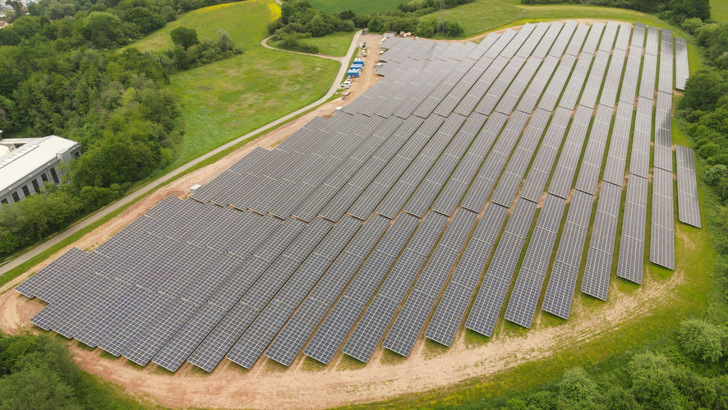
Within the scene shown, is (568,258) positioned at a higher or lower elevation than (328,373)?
higher

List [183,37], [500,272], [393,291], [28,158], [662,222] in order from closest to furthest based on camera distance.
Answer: [393,291], [500,272], [662,222], [28,158], [183,37]

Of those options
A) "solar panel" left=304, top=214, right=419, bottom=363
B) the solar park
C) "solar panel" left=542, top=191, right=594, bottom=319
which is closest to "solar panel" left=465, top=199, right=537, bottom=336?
the solar park

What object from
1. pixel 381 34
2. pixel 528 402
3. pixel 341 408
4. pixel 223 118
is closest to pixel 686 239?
pixel 528 402

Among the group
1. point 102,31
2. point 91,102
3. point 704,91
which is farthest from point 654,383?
point 102,31

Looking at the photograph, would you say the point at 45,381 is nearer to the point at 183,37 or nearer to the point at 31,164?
the point at 31,164

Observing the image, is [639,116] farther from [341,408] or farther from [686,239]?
[341,408]

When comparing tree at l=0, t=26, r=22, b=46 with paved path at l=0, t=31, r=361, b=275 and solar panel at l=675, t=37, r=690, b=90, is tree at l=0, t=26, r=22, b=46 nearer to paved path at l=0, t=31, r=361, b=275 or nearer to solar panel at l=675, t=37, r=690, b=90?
paved path at l=0, t=31, r=361, b=275

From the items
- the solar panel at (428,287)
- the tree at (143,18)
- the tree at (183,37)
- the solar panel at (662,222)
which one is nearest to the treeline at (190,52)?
the tree at (183,37)
